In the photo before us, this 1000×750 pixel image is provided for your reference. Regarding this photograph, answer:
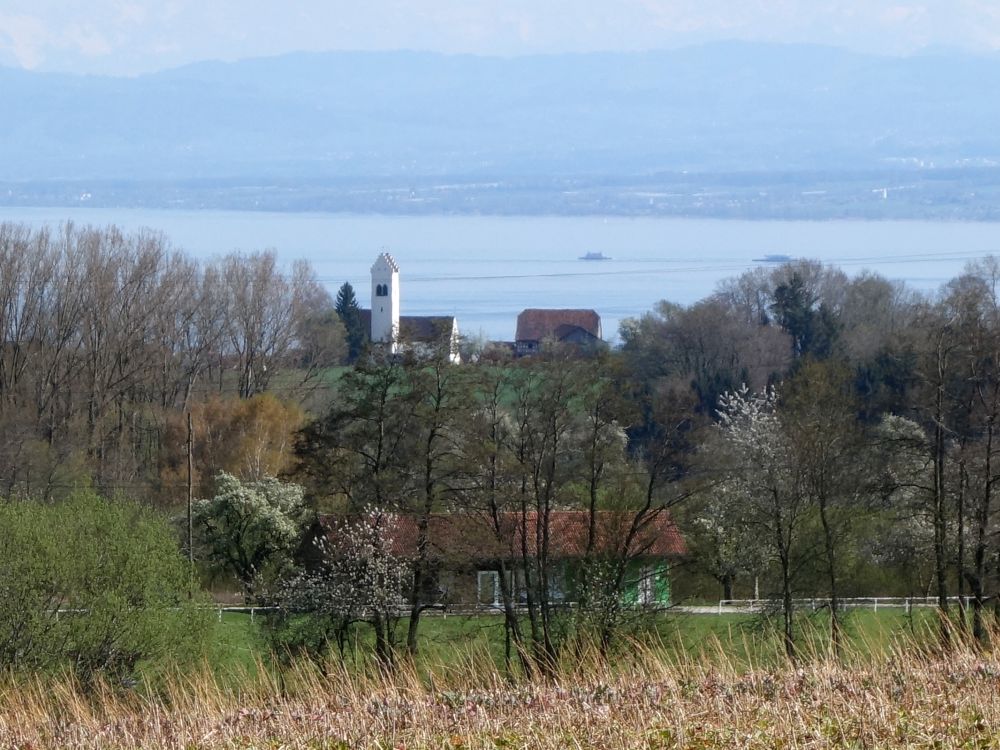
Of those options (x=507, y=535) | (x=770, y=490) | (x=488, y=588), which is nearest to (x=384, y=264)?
(x=770, y=490)

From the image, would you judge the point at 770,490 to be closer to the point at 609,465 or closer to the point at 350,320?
the point at 609,465

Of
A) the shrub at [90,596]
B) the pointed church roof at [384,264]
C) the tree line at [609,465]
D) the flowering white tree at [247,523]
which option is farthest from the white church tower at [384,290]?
the shrub at [90,596]

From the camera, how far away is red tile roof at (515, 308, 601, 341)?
3066 inches

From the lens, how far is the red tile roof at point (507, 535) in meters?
21.2

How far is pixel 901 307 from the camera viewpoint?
57312mm

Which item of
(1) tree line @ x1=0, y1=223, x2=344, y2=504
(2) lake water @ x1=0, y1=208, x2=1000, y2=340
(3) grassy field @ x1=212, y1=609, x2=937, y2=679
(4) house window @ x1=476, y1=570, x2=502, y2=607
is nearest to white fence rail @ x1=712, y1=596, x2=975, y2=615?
(3) grassy field @ x1=212, y1=609, x2=937, y2=679

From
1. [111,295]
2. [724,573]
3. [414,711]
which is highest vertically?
[111,295]

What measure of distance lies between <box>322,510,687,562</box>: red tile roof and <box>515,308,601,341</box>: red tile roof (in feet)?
179

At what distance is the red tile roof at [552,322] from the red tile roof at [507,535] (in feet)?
179

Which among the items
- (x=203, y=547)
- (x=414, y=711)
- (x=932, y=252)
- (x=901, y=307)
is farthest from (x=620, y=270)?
(x=414, y=711)

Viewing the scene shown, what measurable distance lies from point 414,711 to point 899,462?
15257 mm

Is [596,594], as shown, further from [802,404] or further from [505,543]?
[802,404]

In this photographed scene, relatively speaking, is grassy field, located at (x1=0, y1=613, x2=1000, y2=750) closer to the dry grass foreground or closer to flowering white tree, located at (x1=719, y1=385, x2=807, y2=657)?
the dry grass foreground

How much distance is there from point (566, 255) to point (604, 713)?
514ft
